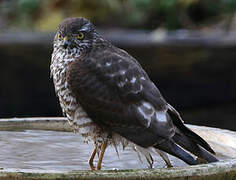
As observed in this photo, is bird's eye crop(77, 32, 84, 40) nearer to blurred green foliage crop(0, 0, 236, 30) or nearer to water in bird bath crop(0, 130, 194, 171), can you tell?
water in bird bath crop(0, 130, 194, 171)

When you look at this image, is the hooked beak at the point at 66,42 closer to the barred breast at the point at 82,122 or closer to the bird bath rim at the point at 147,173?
the barred breast at the point at 82,122

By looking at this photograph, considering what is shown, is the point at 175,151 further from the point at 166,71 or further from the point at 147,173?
the point at 166,71

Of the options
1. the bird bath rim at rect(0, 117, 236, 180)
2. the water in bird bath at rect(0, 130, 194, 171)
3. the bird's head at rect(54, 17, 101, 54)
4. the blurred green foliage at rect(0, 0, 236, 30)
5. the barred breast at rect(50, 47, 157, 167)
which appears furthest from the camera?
A: the blurred green foliage at rect(0, 0, 236, 30)

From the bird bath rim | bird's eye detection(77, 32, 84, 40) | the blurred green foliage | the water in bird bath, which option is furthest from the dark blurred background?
the bird bath rim

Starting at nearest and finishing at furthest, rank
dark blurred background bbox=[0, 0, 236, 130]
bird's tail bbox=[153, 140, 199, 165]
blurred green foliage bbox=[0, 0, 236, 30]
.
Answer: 1. bird's tail bbox=[153, 140, 199, 165]
2. dark blurred background bbox=[0, 0, 236, 130]
3. blurred green foliage bbox=[0, 0, 236, 30]

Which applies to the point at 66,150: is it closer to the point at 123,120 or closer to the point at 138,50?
the point at 123,120

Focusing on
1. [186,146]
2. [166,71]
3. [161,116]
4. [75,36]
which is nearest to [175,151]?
[186,146]
